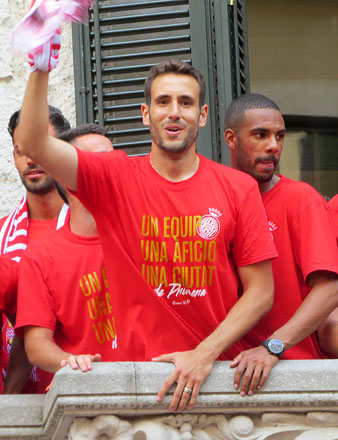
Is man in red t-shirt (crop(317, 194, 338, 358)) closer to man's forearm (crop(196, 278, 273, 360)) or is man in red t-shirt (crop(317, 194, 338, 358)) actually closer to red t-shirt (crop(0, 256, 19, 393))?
man's forearm (crop(196, 278, 273, 360))

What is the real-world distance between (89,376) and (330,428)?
2.73ft

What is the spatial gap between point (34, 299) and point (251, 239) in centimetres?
84

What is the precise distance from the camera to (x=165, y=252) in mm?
4320

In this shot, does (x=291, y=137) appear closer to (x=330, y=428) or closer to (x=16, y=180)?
(x=16, y=180)

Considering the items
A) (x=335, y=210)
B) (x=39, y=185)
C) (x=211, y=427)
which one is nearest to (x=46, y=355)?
(x=211, y=427)

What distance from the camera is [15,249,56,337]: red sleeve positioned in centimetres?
453

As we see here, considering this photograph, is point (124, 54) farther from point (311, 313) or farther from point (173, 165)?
point (311, 313)

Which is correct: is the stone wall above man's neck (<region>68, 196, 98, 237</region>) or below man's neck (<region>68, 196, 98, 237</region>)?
above

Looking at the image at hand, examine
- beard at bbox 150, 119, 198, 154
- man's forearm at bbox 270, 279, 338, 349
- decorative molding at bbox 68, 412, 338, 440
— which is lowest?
decorative molding at bbox 68, 412, 338, 440

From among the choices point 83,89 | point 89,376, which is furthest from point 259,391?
point 83,89

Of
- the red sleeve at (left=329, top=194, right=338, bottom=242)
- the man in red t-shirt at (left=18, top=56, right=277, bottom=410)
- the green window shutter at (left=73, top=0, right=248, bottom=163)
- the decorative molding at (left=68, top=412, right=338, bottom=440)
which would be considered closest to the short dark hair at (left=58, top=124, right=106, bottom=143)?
the green window shutter at (left=73, top=0, right=248, bottom=163)

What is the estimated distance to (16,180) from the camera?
605 cm

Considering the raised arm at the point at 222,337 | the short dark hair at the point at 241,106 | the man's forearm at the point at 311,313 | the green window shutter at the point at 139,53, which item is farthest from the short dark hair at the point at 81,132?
the man's forearm at the point at 311,313

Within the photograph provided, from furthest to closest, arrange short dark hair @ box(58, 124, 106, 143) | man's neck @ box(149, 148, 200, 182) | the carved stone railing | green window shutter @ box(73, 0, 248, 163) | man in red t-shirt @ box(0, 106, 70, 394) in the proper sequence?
green window shutter @ box(73, 0, 248, 163)
short dark hair @ box(58, 124, 106, 143)
man in red t-shirt @ box(0, 106, 70, 394)
man's neck @ box(149, 148, 200, 182)
the carved stone railing
